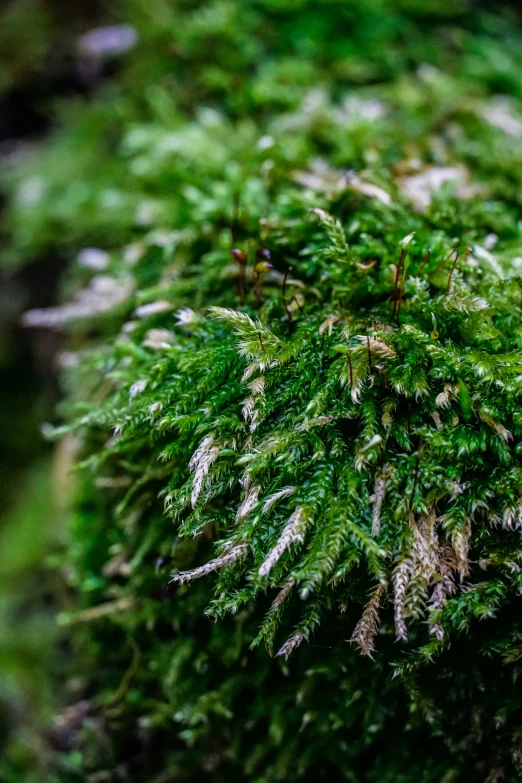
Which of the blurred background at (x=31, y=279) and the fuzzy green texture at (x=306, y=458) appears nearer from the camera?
the fuzzy green texture at (x=306, y=458)

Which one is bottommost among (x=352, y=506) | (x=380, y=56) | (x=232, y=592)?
(x=232, y=592)

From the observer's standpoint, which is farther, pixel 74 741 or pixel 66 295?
pixel 66 295

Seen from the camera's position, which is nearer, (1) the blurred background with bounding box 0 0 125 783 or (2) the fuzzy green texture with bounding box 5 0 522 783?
(2) the fuzzy green texture with bounding box 5 0 522 783

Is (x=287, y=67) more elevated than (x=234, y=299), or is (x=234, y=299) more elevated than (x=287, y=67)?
(x=287, y=67)

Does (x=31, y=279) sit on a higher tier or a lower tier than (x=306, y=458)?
lower

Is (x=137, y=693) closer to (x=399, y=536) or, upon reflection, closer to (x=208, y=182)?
(x=399, y=536)

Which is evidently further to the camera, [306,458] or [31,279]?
[31,279]

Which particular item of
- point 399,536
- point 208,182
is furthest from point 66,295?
point 399,536

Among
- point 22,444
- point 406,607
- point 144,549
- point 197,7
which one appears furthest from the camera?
point 22,444
